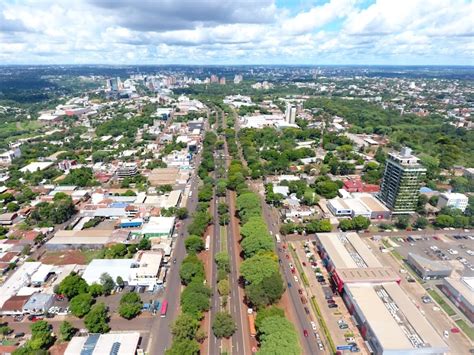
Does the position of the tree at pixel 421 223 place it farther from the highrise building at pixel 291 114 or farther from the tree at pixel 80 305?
the highrise building at pixel 291 114

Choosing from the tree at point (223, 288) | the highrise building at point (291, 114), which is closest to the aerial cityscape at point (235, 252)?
the tree at point (223, 288)

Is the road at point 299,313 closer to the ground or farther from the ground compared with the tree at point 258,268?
closer to the ground

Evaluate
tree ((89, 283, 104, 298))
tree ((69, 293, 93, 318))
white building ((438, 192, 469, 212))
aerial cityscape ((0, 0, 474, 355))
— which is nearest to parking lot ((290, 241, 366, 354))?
aerial cityscape ((0, 0, 474, 355))

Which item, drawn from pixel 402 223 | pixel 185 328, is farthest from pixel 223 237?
pixel 402 223

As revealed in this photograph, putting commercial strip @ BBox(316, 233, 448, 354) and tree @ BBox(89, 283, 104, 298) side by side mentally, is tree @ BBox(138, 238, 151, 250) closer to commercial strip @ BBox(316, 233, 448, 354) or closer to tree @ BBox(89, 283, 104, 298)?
tree @ BBox(89, 283, 104, 298)

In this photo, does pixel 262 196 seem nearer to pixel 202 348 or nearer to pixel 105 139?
pixel 202 348

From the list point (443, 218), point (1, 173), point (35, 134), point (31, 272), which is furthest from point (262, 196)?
point (35, 134)

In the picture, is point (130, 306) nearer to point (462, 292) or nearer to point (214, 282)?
point (214, 282)
